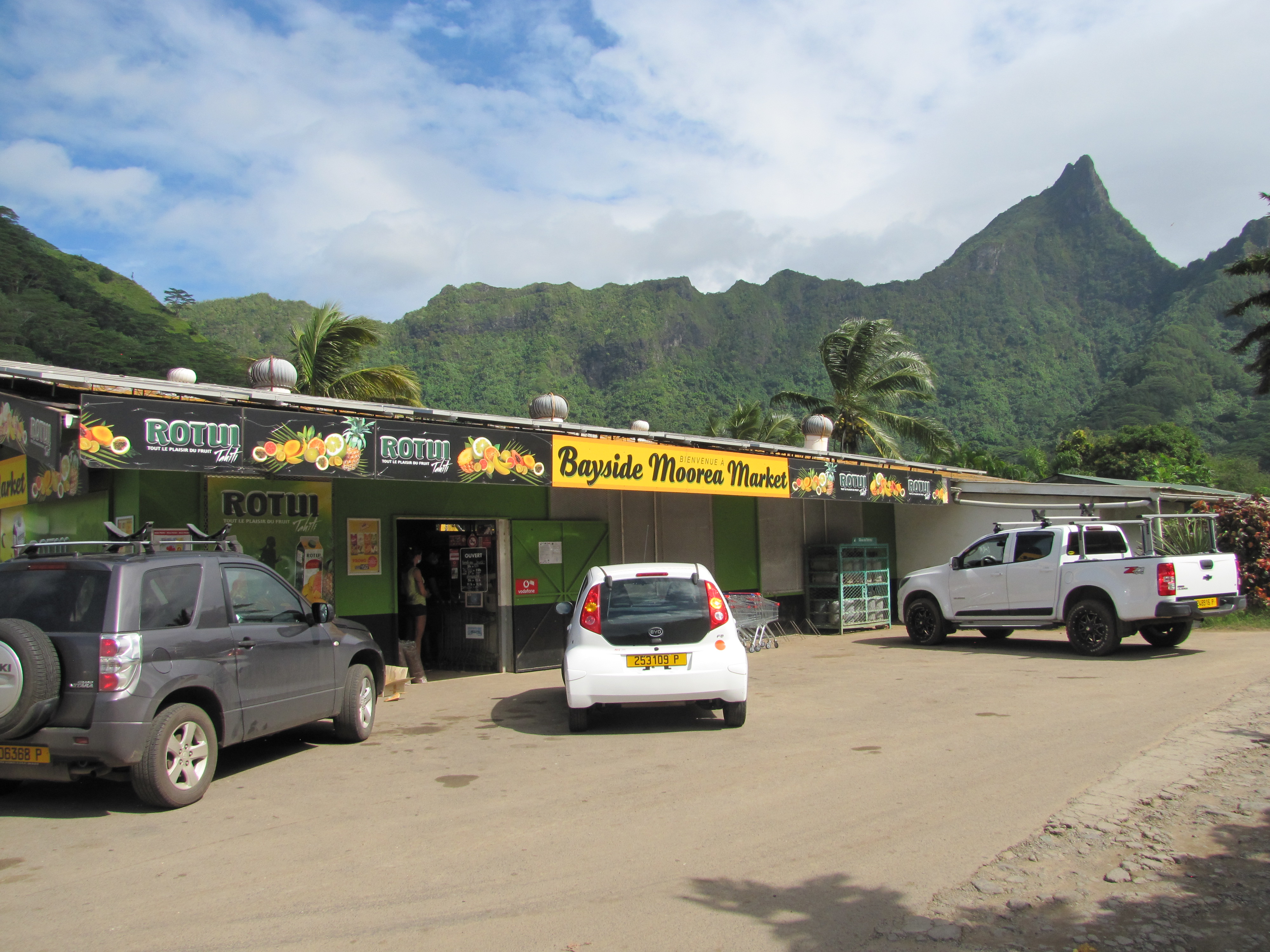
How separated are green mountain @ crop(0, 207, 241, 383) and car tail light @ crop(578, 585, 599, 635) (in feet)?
127

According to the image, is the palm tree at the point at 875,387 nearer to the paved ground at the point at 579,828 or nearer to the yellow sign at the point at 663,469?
the yellow sign at the point at 663,469

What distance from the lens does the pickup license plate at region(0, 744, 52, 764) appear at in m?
5.88

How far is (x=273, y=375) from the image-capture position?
476 inches

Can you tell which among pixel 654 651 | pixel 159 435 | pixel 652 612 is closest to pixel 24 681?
pixel 159 435

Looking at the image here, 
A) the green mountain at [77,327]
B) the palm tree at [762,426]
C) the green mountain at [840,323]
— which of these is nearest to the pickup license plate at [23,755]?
the palm tree at [762,426]

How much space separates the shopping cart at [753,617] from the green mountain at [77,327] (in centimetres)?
3467

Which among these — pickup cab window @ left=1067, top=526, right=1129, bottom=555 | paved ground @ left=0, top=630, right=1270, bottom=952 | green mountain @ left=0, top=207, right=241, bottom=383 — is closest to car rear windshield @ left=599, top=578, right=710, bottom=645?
paved ground @ left=0, top=630, right=1270, bottom=952

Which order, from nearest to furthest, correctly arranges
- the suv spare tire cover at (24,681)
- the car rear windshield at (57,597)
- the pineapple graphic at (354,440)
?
the suv spare tire cover at (24,681)
the car rear windshield at (57,597)
the pineapple graphic at (354,440)

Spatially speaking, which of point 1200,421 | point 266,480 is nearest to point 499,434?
point 266,480

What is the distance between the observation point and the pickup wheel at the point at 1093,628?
43.4 ft

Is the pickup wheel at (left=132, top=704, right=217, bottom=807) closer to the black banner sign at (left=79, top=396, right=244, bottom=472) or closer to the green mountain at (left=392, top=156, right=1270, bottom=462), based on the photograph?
the black banner sign at (left=79, top=396, right=244, bottom=472)

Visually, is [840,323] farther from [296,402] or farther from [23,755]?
[23,755]

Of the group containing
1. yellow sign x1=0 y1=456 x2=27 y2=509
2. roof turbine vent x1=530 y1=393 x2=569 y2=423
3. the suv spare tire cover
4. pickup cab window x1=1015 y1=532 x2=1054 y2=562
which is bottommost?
the suv spare tire cover

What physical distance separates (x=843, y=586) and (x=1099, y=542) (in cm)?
505
